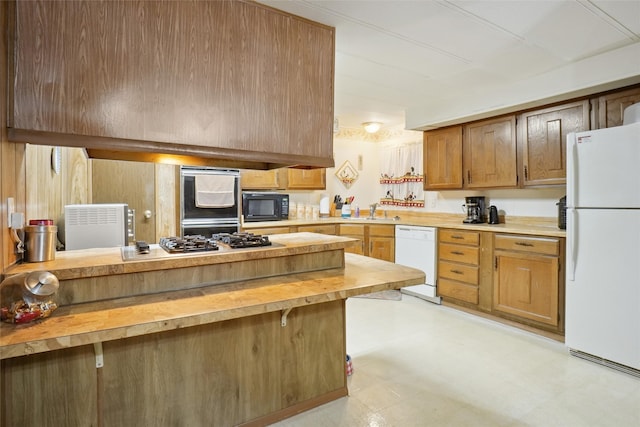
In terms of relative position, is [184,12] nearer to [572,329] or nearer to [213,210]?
[213,210]

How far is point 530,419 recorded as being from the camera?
6.32 feet

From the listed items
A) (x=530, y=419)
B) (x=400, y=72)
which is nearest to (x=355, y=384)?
(x=530, y=419)

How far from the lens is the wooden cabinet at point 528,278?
2.99 meters

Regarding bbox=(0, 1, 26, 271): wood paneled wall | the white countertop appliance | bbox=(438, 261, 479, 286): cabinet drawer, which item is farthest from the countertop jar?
bbox=(438, 261, 479, 286): cabinet drawer

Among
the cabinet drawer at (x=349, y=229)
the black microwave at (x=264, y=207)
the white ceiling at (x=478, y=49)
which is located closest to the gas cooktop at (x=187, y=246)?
the white ceiling at (x=478, y=49)

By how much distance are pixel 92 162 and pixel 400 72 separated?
324 cm

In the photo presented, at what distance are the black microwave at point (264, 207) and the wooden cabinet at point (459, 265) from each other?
2.02 m

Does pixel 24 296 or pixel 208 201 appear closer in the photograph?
pixel 24 296

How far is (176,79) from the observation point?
164 cm

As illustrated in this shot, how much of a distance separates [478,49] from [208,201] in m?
3.12

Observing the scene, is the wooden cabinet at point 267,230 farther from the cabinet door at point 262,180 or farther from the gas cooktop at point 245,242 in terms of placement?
the gas cooktop at point 245,242

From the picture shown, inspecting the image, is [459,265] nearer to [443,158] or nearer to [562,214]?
[562,214]

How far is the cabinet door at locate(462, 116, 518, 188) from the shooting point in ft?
11.7

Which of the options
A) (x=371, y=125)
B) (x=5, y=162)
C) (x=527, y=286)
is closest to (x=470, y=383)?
(x=527, y=286)
